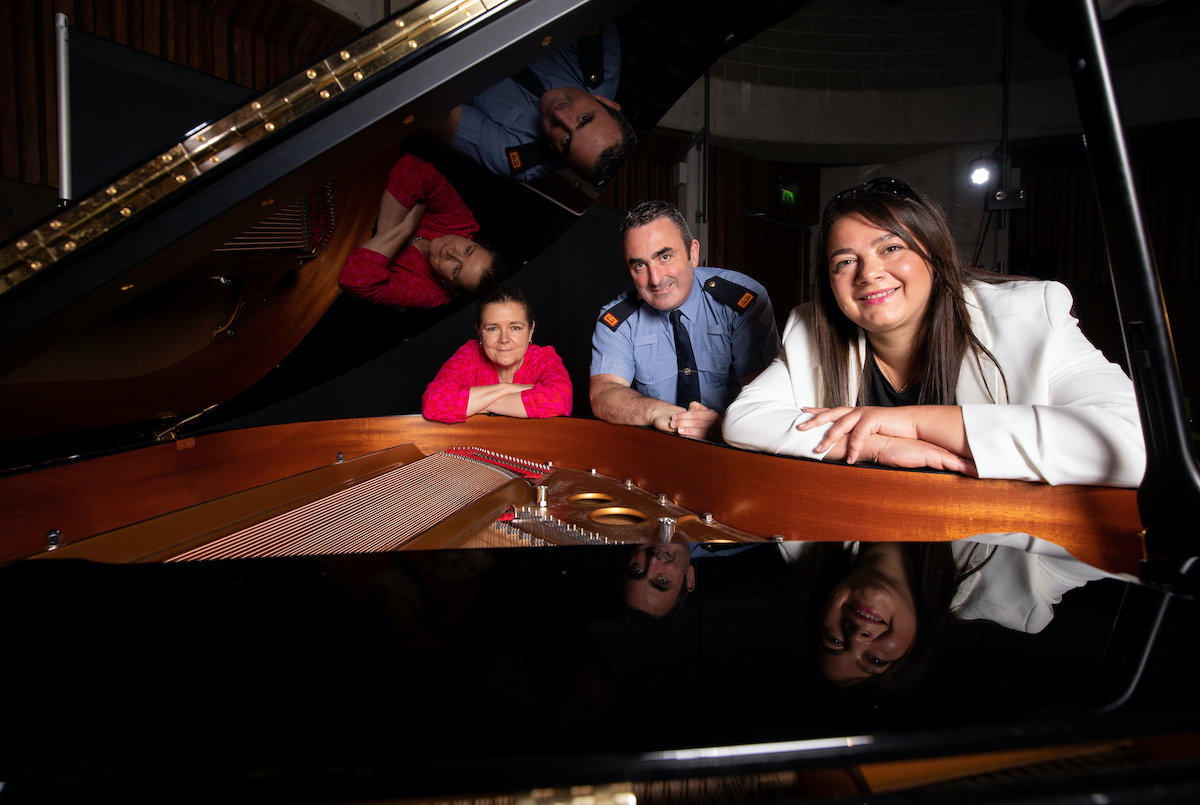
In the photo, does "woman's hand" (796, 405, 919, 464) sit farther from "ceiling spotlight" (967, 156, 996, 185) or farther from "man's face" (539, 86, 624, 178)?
"ceiling spotlight" (967, 156, 996, 185)

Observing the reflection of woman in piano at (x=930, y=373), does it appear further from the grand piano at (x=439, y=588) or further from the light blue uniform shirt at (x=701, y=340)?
the light blue uniform shirt at (x=701, y=340)

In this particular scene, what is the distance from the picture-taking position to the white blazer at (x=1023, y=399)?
0.94 metres

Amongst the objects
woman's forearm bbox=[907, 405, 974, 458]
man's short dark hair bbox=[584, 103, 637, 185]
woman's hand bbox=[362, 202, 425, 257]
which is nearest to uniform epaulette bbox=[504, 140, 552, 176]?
man's short dark hair bbox=[584, 103, 637, 185]

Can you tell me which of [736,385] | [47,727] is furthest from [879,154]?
[47,727]

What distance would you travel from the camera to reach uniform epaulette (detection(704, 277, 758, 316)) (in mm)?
2621

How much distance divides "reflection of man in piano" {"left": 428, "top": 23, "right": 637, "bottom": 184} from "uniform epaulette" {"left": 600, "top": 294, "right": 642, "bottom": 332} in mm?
1247

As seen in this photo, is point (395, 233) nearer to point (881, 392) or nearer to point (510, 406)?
point (510, 406)

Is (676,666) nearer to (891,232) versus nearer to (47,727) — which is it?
(47,727)

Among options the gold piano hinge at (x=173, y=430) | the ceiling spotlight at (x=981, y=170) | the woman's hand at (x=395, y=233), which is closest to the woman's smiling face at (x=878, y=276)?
the woman's hand at (x=395, y=233)

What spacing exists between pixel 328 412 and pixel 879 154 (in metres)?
7.08

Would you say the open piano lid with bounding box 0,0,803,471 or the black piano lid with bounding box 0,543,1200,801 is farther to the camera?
the open piano lid with bounding box 0,0,803,471

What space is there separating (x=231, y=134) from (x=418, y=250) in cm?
74

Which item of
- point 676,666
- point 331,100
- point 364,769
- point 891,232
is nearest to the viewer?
point 364,769

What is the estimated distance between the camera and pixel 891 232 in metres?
1.30
